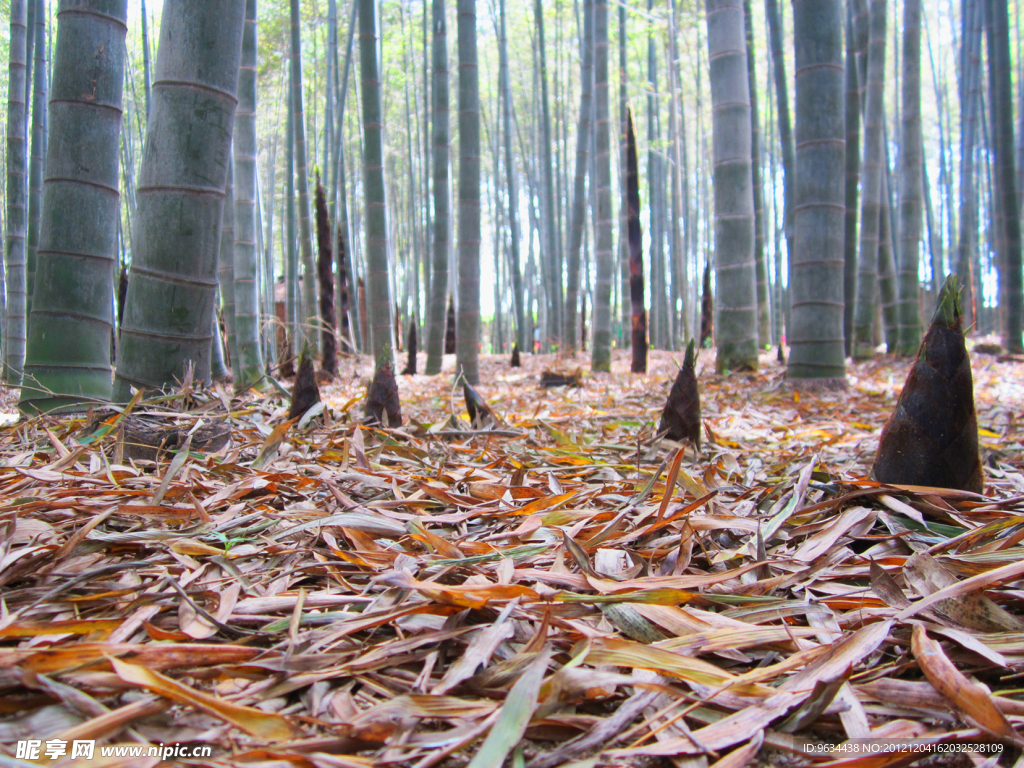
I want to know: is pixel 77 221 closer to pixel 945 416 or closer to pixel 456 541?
pixel 456 541

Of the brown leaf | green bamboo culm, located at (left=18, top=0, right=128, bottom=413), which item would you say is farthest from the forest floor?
green bamboo culm, located at (left=18, top=0, right=128, bottom=413)

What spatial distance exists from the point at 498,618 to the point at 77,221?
211 centimetres

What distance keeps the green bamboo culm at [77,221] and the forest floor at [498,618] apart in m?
0.77

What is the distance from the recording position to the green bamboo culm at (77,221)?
1.98 metres

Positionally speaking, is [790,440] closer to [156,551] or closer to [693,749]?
[693,749]

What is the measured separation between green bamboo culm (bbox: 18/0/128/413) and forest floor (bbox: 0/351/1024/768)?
772mm

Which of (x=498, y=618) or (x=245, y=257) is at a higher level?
(x=245, y=257)

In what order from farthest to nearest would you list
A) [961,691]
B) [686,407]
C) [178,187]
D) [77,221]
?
[77,221]
[686,407]
[178,187]
[961,691]

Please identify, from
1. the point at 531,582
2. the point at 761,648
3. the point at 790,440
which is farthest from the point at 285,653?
the point at 790,440

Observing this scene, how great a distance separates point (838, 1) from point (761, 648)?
3.39 metres

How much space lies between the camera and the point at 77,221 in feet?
6.58

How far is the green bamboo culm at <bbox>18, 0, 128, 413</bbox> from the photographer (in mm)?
1976

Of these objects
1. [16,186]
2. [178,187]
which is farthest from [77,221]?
[16,186]

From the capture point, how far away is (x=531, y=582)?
0.87 m
